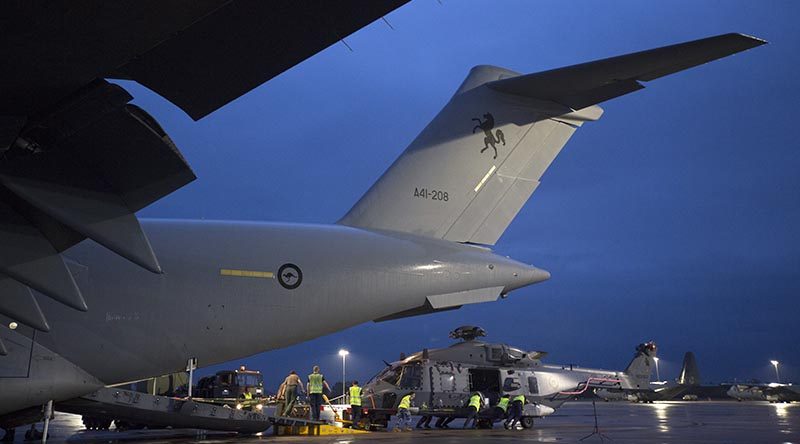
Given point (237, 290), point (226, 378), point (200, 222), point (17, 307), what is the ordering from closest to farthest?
1. point (17, 307)
2. point (237, 290)
3. point (200, 222)
4. point (226, 378)

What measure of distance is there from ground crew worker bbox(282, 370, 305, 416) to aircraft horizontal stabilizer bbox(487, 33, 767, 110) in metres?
6.72

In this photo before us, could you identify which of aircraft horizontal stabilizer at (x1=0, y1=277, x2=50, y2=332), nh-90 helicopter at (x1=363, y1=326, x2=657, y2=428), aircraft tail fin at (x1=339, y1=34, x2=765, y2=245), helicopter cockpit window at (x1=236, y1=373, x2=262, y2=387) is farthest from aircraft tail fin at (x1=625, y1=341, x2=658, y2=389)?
aircraft horizontal stabilizer at (x1=0, y1=277, x2=50, y2=332)

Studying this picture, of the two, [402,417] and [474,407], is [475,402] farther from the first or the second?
[402,417]

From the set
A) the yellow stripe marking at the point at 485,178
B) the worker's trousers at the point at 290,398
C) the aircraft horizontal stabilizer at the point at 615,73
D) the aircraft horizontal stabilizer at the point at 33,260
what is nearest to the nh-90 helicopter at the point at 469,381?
the worker's trousers at the point at 290,398

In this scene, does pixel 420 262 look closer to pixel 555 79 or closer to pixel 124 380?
pixel 555 79

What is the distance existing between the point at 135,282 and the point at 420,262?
3.50m

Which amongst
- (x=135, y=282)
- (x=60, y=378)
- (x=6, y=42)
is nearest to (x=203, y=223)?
(x=135, y=282)

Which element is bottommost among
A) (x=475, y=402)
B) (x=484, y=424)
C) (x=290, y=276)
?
(x=484, y=424)

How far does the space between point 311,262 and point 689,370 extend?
46.9m

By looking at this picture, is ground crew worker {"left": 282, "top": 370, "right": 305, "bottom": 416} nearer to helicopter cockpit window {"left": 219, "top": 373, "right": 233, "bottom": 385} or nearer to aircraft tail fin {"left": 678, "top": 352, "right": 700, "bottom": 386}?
helicopter cockpit window {"left": 219, "top": 373, "right": 233, "bottom": 385}

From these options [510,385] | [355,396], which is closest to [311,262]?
[355,396]

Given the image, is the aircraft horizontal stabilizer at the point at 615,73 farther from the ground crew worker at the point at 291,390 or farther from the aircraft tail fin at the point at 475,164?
the ground crew worker at the point at 291,390

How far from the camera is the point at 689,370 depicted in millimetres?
47094

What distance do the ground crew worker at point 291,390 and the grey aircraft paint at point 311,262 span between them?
3980mm
